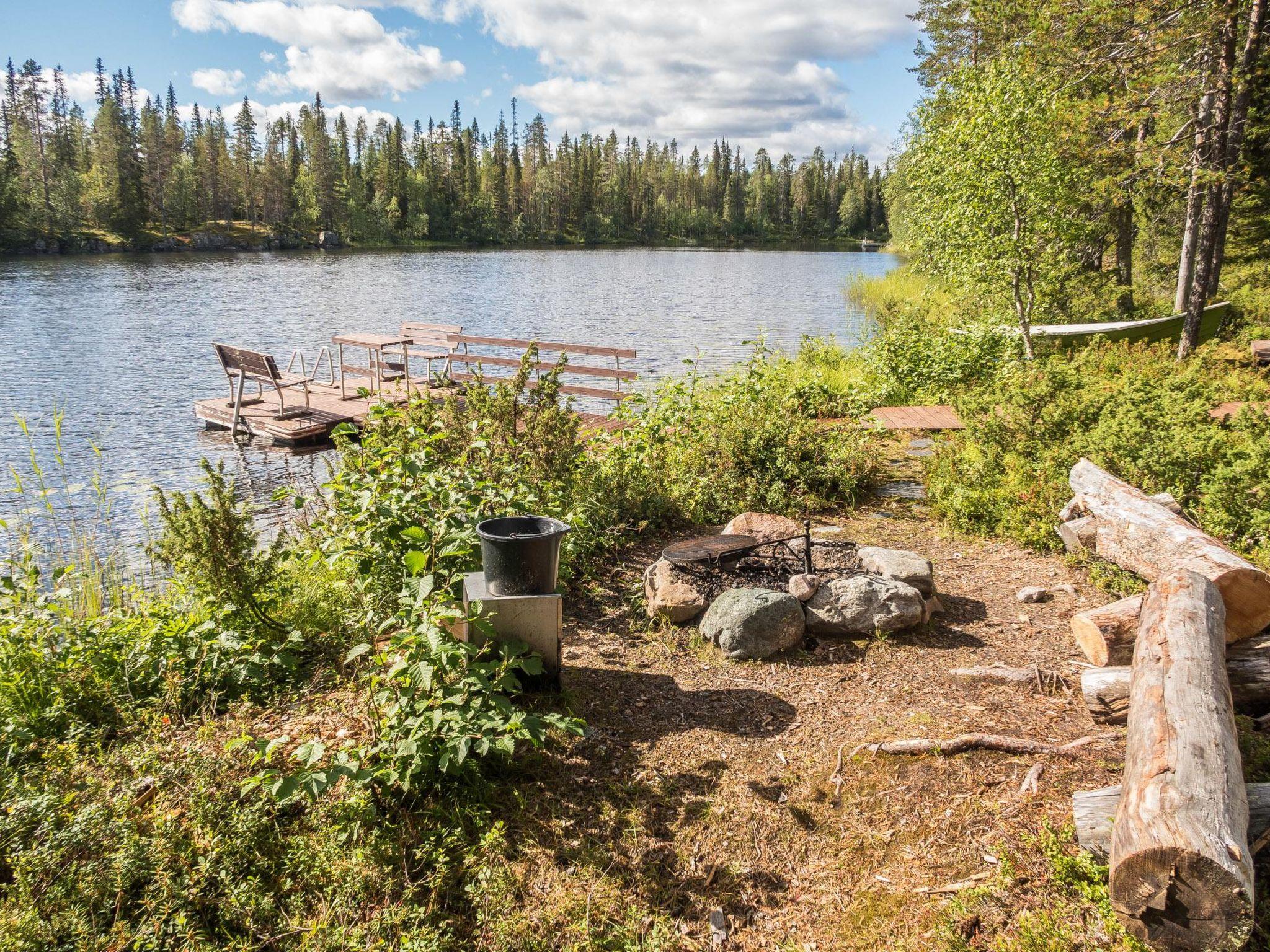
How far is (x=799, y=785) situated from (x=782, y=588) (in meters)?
1.62

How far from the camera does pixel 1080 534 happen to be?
5000 mm

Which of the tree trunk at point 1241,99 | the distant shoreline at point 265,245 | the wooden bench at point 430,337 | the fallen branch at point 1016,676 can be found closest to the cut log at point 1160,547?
the fallen branch at point 1016,676

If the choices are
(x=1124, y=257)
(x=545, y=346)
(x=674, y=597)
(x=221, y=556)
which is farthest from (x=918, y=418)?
(x=1124, y=257)

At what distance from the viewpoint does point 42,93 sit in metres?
69.2

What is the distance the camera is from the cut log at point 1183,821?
2.12m

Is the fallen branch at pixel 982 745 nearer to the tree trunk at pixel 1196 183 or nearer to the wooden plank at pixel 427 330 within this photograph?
the tree trunk at pixel 1196 183

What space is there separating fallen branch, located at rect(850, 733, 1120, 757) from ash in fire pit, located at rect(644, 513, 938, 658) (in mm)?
1045

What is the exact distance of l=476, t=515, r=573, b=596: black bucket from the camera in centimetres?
358

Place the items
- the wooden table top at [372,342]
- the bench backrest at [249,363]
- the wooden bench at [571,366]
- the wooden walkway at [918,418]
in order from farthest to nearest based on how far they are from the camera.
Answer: the wooden table top at [372,342], the bench backrest at [249,363], the wooden bench at [571,366], the wooden walkway at [918,418]

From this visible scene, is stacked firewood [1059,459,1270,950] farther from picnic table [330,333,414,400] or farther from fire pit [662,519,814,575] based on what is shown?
picnic table [330,333,414,400]

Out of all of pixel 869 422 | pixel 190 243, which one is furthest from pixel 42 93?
pixel 869 422

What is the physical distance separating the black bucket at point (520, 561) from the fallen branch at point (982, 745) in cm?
160

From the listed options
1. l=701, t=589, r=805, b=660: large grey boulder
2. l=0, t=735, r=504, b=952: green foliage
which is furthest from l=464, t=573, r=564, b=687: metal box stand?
l=701, t=589, r=805, b=660: large grey boulder

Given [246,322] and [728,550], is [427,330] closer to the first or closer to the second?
[246,322]
